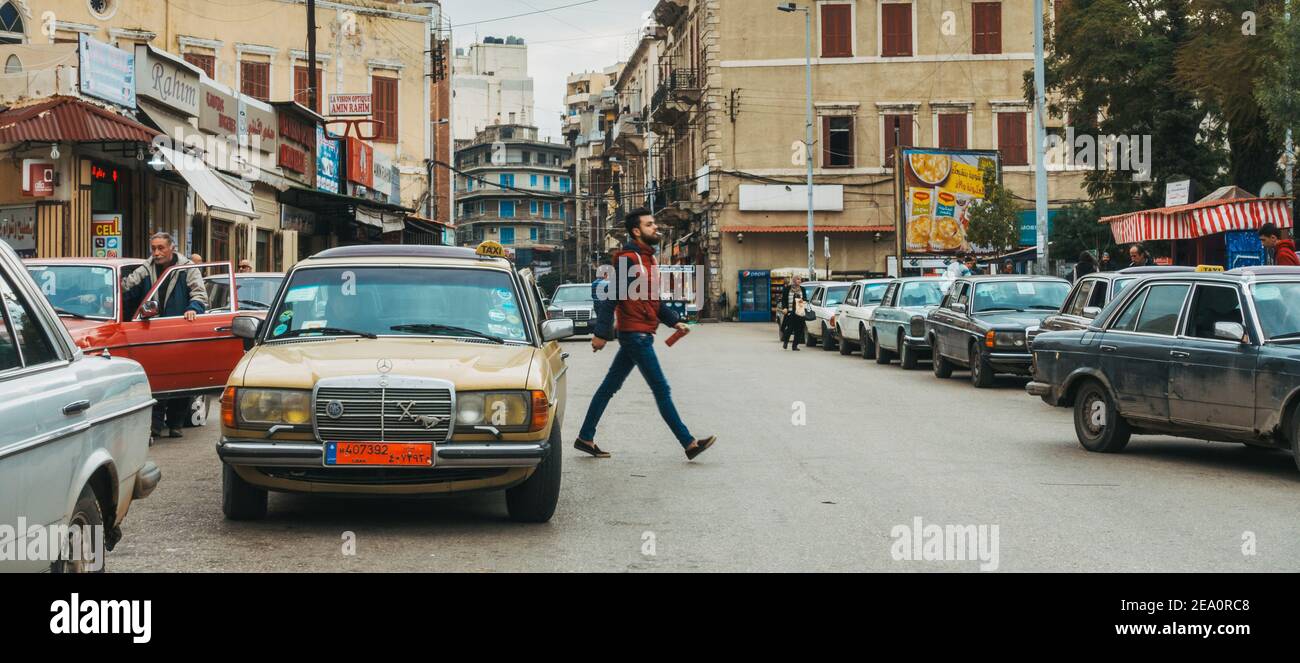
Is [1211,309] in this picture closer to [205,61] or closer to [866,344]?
[866,344]

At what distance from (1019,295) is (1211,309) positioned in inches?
378

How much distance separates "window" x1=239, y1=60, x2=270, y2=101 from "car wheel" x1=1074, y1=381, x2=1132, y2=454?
137 ft

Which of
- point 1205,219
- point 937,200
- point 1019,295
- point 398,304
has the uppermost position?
point 937,200

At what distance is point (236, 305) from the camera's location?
1414cm

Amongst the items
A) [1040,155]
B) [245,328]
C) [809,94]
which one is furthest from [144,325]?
[809,94]

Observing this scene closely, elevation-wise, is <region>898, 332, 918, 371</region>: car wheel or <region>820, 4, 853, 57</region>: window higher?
<region>820, 4, 853, 57</region>: window

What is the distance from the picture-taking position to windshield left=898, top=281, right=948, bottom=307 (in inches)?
983

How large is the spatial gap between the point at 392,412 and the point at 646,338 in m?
4.10

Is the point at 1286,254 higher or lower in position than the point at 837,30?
lower

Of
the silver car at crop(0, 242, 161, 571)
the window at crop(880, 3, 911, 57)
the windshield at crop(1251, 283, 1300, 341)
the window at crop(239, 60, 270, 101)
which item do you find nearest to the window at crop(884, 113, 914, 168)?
the window at crop(880, 3, 911, 57)

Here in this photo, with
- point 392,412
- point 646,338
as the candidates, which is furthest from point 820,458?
point 392,412

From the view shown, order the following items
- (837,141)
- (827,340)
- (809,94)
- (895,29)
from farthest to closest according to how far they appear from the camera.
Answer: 1. (837,141)
2. (895,29)
3. (809,94)
4. (827,340)

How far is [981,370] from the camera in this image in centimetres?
1905

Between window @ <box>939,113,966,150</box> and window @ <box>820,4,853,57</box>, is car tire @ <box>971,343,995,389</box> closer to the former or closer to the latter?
window @ <box>939,113,966,150</box>
